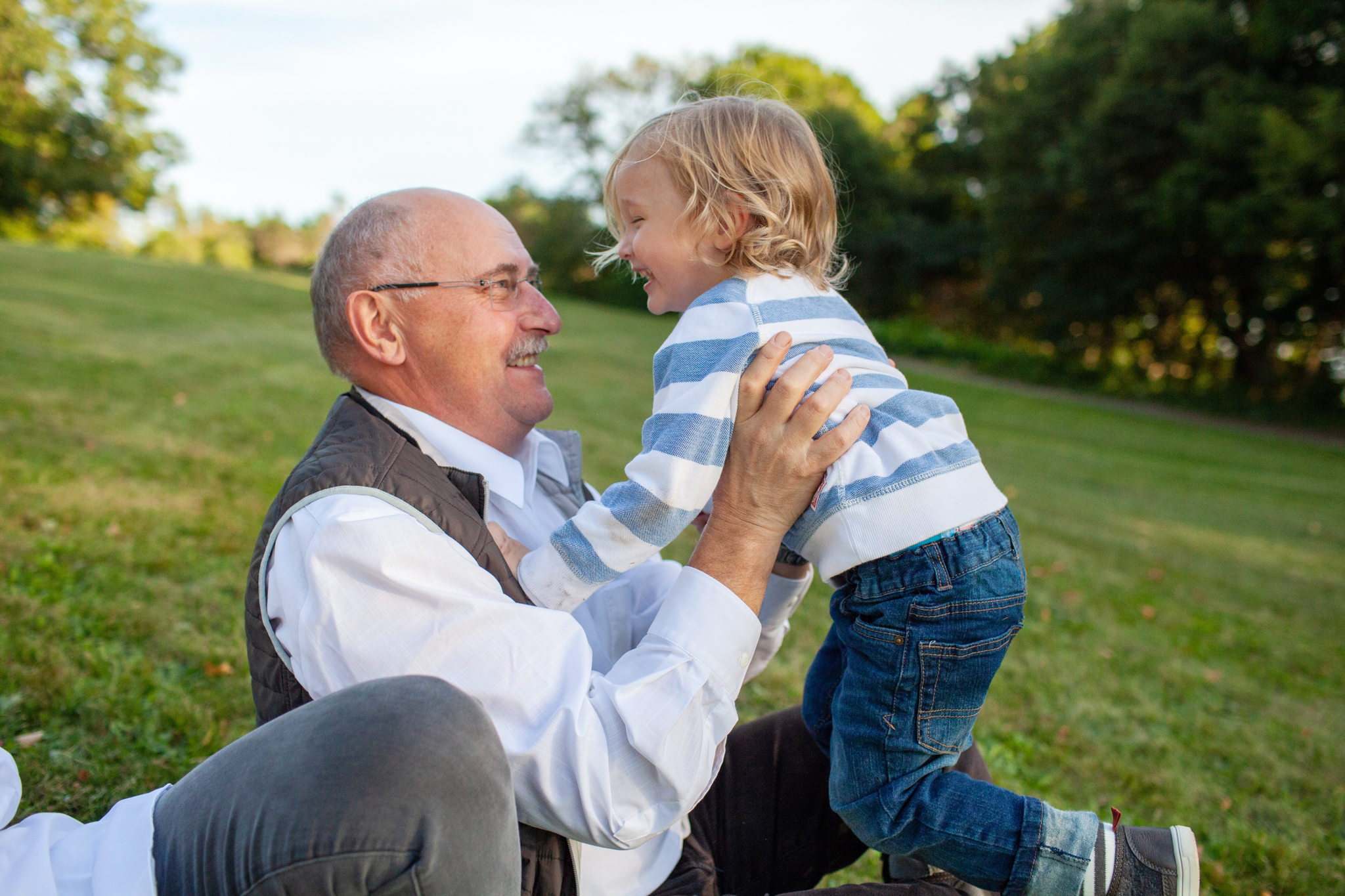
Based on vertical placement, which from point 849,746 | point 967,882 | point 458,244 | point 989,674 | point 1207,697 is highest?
point 458,244

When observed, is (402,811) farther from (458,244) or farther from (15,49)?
(15,49)

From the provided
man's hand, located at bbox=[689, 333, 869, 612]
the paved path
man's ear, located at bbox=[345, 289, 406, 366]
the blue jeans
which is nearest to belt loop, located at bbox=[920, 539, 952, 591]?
the blue jeans

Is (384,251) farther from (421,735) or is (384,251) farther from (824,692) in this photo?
(824,692)

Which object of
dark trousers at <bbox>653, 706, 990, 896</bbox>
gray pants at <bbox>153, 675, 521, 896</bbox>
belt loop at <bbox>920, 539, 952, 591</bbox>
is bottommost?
dark trousers at <bbox>653, 706, 990, 896</bbox>

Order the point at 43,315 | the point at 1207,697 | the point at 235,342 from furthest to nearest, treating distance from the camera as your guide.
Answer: the point at 235,342 → the point at 43,315 → the point at 1207,697

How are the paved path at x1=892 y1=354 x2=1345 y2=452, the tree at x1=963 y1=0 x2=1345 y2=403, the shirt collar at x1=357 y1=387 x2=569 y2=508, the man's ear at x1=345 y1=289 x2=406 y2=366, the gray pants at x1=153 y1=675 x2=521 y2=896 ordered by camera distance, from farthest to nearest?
the paved path at x1=892 y1=354 x2=1345 y2=452 → the tree at x1=963 y1=0 x2=1345 y2=403 → the man's ear at x1=345 y1=289 x2=406 y2=366 → the shirt collar at x1=357 y1=387 x2=569 y2=508 → the gray pants at x1=153 y1=675 x2=521 y2=896

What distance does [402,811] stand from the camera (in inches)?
35.0

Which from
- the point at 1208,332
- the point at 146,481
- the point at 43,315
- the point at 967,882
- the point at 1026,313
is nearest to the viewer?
the point at 967,882

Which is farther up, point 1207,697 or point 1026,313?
point 1026,313

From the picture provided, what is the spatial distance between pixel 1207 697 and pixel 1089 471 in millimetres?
7778

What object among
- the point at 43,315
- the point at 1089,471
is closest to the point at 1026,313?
the point at 1089,471

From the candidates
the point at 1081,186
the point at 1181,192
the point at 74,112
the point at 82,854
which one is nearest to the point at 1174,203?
the point at 1181,192

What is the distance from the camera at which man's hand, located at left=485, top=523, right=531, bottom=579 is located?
1.72 m

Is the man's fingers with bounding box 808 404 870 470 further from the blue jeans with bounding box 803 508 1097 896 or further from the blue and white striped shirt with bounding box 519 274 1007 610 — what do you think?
the blue jeans with bounding box 803 508 1097 896
